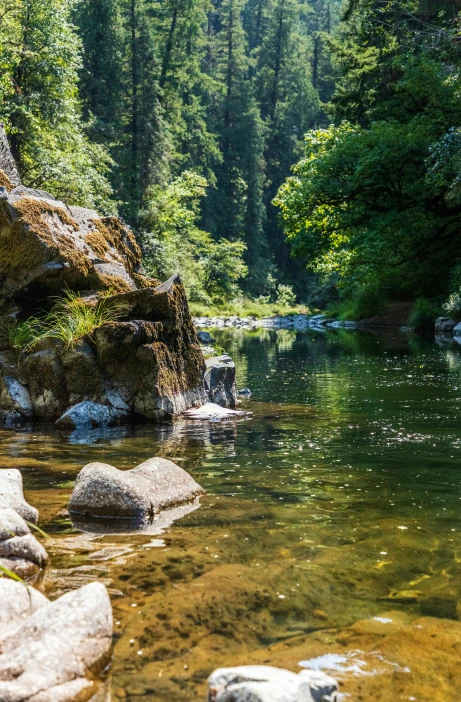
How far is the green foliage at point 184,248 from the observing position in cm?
3788

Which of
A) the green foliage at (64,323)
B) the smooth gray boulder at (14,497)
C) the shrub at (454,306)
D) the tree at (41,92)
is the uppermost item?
the tree at (41,92)

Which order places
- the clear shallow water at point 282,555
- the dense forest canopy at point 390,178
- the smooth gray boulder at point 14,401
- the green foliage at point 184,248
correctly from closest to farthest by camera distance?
the clear shallow water at point 282,555, the smooth gray boulder at point 14,401, the dense forest canopy at point 390,178, the green foliage at point 184,248

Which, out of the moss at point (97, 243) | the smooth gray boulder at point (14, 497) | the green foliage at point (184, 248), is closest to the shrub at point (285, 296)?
the green foliage at point (184, 248)

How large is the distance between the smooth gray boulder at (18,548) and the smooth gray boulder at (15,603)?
0.59 m

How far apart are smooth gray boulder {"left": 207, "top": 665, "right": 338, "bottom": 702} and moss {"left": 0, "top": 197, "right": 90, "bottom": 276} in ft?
28.9

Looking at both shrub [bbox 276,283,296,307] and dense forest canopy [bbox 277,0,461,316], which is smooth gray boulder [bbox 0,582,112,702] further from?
shrub [bbox 276,283,296,307]

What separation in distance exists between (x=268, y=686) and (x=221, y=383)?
891 cm

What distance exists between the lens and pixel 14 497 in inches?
196

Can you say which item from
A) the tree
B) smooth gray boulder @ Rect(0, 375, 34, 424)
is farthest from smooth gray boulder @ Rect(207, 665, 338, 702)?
the tree

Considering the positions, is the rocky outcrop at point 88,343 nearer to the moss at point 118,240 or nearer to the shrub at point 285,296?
the moss at point 118,240

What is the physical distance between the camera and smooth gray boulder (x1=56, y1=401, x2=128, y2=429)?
9.57m

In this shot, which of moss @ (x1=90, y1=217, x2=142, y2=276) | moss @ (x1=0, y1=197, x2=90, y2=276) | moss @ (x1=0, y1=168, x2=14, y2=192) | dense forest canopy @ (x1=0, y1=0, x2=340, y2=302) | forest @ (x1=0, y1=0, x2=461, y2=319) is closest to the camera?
moss @ (x1=0, y1=197, x2=90, y2=276)

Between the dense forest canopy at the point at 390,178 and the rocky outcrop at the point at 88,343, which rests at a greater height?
the dense forest canopy at the point at 390,178

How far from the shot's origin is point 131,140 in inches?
1809
